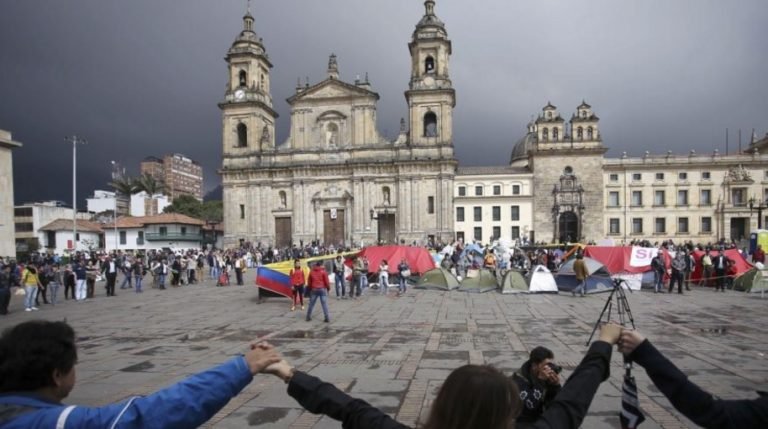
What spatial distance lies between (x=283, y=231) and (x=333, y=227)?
5.23 m

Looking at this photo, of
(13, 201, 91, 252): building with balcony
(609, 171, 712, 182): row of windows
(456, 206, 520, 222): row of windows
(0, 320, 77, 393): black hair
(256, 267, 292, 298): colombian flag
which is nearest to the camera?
(0, 320, 77, 393): black hair

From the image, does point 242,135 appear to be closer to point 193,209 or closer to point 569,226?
point 193,209

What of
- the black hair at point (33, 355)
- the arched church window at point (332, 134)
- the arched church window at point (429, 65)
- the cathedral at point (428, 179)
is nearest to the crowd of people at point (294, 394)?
the black hair at point (33, 355)

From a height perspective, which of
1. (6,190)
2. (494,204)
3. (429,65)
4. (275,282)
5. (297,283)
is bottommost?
(275,282)

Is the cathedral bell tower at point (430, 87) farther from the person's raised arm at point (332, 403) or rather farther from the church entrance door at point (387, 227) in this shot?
the person's raised arm at point (332, 403)

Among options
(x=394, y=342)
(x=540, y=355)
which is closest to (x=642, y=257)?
(x=394, y=342)

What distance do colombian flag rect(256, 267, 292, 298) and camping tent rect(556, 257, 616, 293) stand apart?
10.3 metres

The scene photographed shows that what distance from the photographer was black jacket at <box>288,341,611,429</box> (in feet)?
6.74

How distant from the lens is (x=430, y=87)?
4531 centimetres

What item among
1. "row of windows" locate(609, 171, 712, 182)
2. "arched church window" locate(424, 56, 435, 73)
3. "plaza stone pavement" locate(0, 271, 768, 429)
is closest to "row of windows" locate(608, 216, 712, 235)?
"row of windows" locate(609, 171, 712, 182)

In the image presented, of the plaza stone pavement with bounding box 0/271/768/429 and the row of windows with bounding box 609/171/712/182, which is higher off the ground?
the row of windows with bounding box 609/171/712/182

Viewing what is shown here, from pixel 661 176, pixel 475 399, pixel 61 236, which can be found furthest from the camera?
pixel 661 176

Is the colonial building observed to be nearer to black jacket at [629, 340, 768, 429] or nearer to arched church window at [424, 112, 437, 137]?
arched church window at [424, 112, 437, 137]

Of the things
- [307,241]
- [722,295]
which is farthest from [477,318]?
[307,241]
